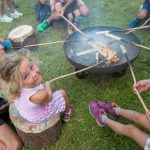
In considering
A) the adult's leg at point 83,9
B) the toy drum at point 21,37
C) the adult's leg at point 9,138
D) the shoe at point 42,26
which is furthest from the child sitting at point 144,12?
the adult's leg at point 9,138

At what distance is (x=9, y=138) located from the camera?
161 inches

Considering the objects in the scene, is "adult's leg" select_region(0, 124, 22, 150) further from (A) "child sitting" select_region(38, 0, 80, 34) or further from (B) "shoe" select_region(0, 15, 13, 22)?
(B) "shoe" select_region(0, 15, 13, 22)

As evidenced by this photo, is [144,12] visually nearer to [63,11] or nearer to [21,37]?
[63,11]

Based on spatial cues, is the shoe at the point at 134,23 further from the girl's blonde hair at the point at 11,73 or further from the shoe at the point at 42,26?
the girl's blonde hair at the point at 11,73

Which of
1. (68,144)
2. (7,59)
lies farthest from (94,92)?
(7,59)

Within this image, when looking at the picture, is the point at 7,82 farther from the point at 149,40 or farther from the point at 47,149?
the point at 149,40

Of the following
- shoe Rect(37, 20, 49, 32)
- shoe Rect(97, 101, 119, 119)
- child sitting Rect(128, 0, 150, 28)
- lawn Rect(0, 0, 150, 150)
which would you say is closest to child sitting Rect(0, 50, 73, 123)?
lawn Rect(0, 0, 150, 150)

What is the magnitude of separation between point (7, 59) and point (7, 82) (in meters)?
0.30

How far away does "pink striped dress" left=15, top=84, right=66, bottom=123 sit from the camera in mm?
3637

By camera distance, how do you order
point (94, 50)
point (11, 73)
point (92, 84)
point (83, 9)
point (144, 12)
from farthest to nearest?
point (83, 9), point (144, 12), point (92, 84), point (94, 50), point (11, 73)

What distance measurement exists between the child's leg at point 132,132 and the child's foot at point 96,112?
183 millimetres

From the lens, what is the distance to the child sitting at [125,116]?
3.39m

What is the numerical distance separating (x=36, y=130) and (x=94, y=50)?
1728 millimetres

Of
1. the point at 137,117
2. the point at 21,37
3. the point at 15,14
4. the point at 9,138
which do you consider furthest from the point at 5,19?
the point at 137,117
